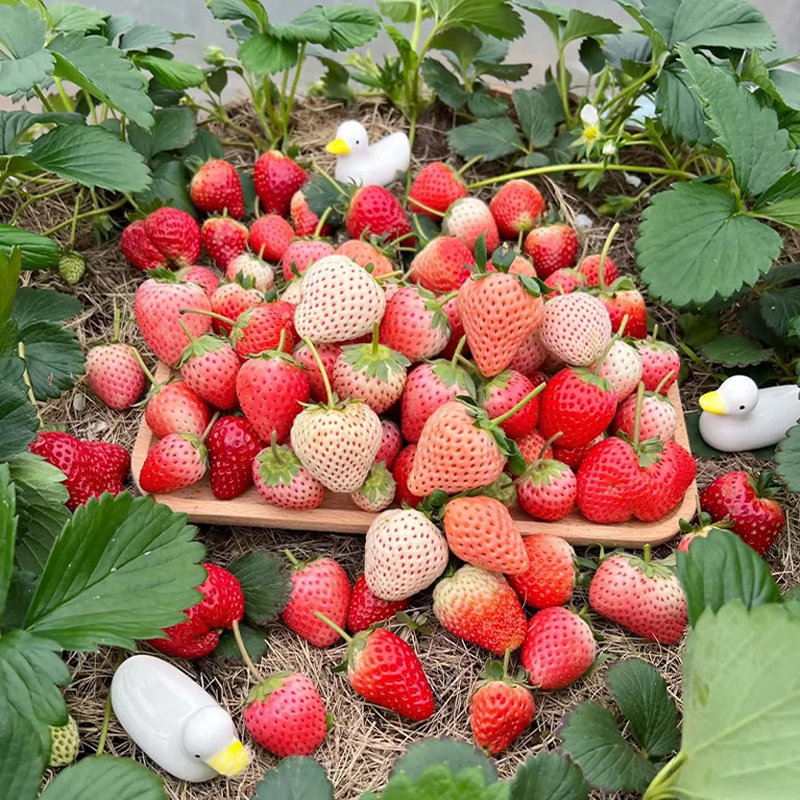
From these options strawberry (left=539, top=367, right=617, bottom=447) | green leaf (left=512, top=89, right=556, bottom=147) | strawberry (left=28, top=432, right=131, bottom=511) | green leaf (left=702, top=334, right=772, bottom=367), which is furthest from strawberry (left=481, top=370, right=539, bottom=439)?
green leaf (left=512, top=89, right=556, bottom=147)

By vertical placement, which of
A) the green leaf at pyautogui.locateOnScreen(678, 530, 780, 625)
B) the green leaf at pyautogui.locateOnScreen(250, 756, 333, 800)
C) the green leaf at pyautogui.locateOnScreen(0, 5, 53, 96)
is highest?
the green leaf at pyautogui.locateOnScreen(0, 5, 53, 96)

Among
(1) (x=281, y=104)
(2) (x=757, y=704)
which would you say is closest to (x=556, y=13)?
(1) (x=281, y=104)

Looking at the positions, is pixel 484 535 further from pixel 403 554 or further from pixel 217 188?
→ pixel 217 188

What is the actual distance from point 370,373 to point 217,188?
0.52 meters

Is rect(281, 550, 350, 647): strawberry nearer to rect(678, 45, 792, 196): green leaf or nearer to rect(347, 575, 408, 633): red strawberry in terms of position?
rect(347, 575, 408, 633): red strawberry

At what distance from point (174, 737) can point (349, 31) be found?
98cm

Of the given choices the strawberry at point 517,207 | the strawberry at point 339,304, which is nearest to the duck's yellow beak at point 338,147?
the strawberry at point 517,207

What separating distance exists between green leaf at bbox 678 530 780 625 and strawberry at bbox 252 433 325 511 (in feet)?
1.39

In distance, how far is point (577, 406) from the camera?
0.98 m

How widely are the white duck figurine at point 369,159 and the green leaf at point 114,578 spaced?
720mm

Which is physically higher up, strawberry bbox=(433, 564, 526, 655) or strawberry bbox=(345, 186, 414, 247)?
strawberry bbox=(345, 186, 414, 247)

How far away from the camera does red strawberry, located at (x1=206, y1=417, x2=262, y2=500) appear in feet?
3.29

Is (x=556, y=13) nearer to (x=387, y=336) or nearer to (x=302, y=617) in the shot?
(x=387, y=336)

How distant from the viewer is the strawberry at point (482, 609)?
923mm
